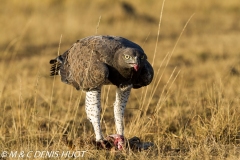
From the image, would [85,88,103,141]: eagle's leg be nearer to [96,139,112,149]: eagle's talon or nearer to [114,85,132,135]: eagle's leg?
[96,139,112,149]: eagle's talon

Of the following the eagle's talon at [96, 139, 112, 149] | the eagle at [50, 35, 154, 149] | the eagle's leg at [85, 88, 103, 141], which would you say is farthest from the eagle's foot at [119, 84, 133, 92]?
the eagle's talon at [96, 139, 112, 149]

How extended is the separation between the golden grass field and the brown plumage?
31 centimetres

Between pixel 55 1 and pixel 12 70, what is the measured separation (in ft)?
32.6

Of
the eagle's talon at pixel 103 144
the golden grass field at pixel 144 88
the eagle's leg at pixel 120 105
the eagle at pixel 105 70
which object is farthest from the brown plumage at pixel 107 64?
the eagle's talon at pixel 103 144

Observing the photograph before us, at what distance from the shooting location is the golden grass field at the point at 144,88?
214 inches

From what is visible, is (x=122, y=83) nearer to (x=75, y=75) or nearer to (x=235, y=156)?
(x=75, y=75)

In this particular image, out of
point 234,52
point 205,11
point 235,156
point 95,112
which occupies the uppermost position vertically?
point 205,11

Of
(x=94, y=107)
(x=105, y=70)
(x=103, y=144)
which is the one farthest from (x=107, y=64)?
(x=103, y=144)

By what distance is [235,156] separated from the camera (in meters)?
4.67

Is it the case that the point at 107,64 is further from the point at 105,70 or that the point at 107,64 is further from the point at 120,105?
the point at 120,105

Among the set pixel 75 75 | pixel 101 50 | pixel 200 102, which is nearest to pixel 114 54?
pixel 101 50

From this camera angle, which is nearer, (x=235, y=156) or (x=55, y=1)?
(x=235, y=156)

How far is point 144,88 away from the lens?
7.04 m

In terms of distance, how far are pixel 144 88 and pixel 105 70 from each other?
2369mm
